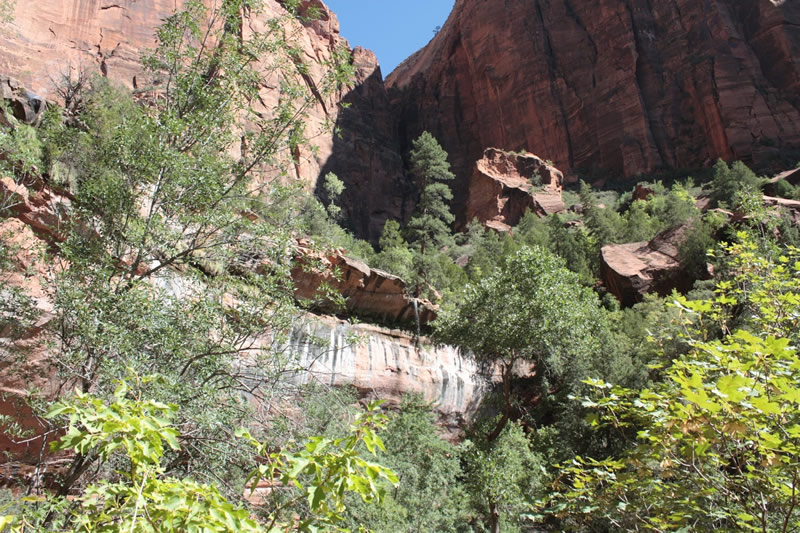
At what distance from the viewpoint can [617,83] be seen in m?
51.2

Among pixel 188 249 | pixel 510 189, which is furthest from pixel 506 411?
pixel 510 189

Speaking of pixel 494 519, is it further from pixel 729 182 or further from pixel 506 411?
pixel 729 182

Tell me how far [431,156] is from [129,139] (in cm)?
3792

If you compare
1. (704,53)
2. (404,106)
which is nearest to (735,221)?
(704,53)

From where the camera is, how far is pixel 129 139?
6387 millimetres

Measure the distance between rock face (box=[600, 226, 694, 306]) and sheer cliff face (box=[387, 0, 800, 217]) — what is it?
23.7m

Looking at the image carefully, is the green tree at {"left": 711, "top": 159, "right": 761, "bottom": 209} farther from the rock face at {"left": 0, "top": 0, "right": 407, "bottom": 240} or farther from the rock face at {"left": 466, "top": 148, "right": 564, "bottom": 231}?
the rock face at {"left": 0, "top": 0, "right": 407, "bottom": 240}

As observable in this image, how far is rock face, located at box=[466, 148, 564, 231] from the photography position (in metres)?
43.5

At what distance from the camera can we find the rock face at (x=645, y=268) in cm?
2495

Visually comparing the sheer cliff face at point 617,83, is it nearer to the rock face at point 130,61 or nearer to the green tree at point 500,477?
the rock face at point 130,61

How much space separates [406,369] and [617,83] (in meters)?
43.9

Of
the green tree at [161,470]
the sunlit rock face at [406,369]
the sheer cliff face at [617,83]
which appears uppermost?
the sheer cliff face at [617,83]

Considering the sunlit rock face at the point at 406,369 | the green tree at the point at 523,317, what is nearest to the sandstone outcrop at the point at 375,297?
the sunlit rock face at the point at 406,369

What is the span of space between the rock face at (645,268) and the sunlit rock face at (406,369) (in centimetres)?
891
